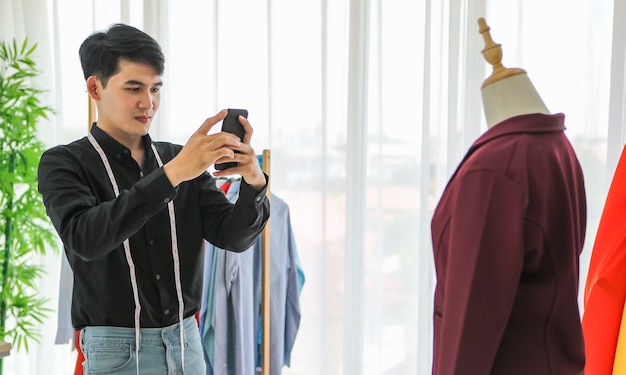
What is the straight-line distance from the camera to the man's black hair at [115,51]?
166 cm

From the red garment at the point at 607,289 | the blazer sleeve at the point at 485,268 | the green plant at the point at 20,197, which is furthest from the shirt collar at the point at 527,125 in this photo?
the green plant at the point at 20,197

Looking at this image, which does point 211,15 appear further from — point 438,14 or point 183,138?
point 438,14

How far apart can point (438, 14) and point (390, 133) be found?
501mm

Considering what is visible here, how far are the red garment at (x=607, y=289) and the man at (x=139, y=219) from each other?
90 cm

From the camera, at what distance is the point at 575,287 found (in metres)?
1.23

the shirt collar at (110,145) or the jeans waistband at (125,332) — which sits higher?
the shirt collar at (110,145)

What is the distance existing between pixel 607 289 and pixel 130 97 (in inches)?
51.5

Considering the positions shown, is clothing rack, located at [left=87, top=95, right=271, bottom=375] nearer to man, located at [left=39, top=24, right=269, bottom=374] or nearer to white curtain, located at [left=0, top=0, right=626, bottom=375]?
white curtain, located at [left=0, top=0, right=626, bottom=375]

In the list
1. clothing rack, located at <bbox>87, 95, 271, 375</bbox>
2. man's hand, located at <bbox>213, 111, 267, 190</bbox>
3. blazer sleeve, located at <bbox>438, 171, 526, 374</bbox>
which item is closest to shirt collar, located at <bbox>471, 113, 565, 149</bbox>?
blazer sleeve, located at <bbox>438, 171, 526, 374</bbox>

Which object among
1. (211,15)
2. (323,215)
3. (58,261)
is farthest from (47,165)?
(58,261)

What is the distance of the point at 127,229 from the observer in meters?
1.44

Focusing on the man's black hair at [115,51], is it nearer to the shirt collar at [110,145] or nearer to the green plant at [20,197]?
the shirt collar at [110,145]

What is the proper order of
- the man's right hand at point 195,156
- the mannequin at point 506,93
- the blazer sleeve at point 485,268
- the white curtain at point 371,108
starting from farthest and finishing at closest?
the white curtain at point 371,108 → the man's right hand at point 195,156 → the mannequin at point 506,93 → the blazer sleeve at point 485,268

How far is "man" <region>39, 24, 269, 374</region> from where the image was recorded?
4.98 feet
